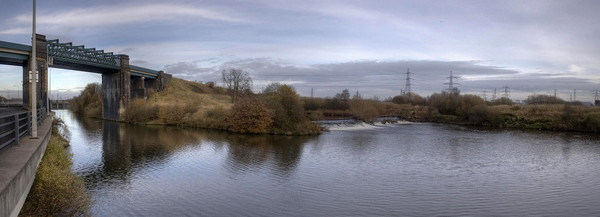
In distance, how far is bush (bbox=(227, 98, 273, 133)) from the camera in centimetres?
4002

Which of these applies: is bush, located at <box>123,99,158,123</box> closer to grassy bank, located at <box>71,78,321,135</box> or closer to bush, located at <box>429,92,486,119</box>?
grassy bank, located at <box>71,78,321,135</box>

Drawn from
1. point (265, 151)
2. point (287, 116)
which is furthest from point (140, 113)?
point (265, 151)

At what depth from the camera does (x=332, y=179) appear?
730 inches

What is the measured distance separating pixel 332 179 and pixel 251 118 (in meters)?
23.0

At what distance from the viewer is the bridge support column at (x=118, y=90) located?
56.6 metres

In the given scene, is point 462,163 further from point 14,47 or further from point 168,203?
point 14,47

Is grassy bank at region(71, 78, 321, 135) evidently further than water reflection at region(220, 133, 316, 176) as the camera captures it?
Yes

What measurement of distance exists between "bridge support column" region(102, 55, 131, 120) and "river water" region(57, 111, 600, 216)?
27732mm

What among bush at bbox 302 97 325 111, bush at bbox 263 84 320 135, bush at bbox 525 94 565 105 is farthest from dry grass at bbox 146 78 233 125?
bush at bbox 525 94 565 105

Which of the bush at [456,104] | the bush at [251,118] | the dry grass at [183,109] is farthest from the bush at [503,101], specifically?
the bush at [251,118]

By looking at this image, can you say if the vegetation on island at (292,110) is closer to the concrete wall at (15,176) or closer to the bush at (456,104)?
the bush at (456,104)

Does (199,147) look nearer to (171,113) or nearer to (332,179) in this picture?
(332,179)

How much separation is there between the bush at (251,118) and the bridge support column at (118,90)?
80.6 feet

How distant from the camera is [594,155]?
2891cm
